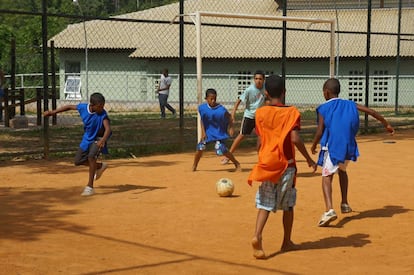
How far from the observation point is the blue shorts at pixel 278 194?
20.1 ft

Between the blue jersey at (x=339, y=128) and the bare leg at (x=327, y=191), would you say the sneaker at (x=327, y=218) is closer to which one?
the bare leg at (x=327, y=191)

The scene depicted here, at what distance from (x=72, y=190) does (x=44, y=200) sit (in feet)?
2.42

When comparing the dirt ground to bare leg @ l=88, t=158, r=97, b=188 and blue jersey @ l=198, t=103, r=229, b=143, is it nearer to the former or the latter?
bare leg @ l=88, t=158, r=97, b=188

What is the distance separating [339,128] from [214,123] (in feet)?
11.6

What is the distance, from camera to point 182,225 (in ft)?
23.9

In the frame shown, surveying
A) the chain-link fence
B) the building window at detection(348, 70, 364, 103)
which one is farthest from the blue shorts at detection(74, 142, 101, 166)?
the building window at detection(348, 70, 364, 103)

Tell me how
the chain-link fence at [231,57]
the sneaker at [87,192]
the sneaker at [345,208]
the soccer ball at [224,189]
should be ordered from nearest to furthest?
1. the sneaker at [345,208]
2. the soccer ball at [224,189]
3. the sneaker at [87,192]
4. the chain-link fence at [231,57]

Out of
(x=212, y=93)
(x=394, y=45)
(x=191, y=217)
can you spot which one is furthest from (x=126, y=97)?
(x=191, y=217)

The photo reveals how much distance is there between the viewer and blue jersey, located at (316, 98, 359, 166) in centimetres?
743

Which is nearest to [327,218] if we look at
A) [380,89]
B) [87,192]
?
[87,192]

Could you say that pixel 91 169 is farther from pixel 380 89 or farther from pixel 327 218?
pixel 380 89

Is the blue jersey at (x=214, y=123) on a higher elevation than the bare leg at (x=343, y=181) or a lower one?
higher

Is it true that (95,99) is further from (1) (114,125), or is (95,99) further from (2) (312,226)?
(1) (114,125)

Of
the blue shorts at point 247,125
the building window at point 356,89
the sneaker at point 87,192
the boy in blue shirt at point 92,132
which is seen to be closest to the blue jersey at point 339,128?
the boy in blue shirt at point 92,132
